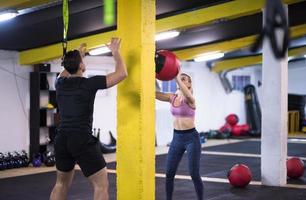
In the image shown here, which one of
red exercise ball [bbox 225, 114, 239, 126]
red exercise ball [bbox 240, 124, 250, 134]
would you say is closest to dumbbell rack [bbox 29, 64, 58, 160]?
red exercise ball [bbox 225, 114, 239, 126]

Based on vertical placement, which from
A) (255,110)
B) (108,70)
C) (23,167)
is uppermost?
(108,70)

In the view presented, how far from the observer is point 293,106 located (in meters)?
15.6

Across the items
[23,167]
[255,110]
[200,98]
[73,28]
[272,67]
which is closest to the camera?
[272,67]

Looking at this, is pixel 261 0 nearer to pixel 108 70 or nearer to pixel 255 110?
pixel 108 70

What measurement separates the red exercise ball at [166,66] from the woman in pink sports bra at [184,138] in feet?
0.80

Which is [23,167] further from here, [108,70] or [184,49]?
[184,49]

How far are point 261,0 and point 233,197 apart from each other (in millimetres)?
2601

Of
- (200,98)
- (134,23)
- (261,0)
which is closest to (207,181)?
(261,0)

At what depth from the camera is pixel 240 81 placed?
49.1 feet

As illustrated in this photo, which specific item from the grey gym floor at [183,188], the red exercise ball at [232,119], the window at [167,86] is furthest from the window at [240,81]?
the grey gym floor at [183,188]

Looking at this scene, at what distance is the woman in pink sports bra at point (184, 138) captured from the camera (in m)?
4.21

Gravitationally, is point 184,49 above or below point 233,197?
above

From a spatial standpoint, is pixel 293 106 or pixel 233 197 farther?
pixel 293 106

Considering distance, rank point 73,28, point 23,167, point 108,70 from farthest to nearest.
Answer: point 108,70 → point 23,167 → point 73,28
